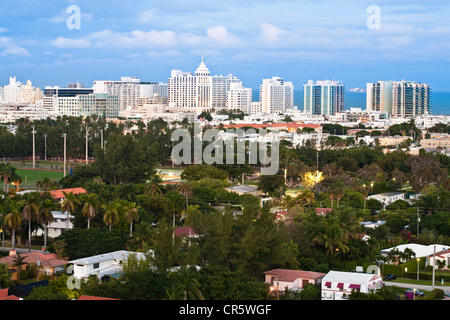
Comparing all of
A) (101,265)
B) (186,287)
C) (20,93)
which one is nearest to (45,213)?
(101,265)

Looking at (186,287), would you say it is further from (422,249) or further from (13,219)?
(422,249)

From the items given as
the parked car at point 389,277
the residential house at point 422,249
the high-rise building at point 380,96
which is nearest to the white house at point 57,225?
the residential house at point 422,249

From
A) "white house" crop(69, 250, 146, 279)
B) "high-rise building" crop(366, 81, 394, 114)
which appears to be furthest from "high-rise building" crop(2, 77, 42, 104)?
"white house" crop(69, 250, 146, 279)

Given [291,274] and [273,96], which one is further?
[273,96]

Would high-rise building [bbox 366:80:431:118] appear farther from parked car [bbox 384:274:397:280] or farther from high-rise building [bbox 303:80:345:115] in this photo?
parked car [bbox 384:274:397:280]

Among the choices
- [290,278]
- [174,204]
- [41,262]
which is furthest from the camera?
[174,204]

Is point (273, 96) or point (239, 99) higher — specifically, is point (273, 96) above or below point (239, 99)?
above
